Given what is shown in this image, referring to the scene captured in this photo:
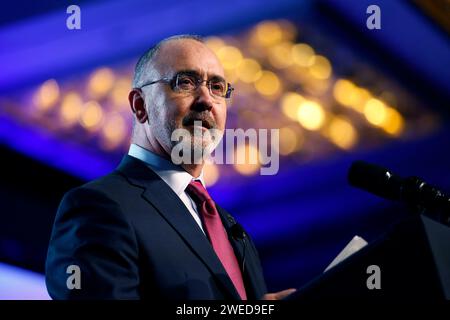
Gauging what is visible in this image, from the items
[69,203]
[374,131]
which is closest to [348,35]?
[374,131]

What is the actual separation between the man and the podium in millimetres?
204

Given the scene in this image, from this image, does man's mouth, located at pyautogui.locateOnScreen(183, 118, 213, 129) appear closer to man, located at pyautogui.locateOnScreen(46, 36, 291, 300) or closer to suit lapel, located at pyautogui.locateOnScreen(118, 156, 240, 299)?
man, located at pyautogui.locateOnScreen(46, 36, 291, 300)

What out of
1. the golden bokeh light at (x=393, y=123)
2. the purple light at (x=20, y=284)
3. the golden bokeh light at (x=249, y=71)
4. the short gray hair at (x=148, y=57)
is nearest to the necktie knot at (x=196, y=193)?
the short gray hair at (x=148, y=57)

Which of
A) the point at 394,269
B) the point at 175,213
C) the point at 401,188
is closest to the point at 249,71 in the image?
the point at 175,213

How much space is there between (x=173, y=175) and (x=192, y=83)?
10.5 inches

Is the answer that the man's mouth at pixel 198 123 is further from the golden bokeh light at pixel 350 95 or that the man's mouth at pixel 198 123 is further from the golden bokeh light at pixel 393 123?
the golden bokeh light at pixel 393 123

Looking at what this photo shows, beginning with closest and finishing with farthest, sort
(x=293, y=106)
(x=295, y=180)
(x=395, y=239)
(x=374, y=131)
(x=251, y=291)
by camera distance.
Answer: (x=395, y=239)
(x=251, y=291)
(x=293, y=106)
(x=374, y=131)
(x=295, y=180)

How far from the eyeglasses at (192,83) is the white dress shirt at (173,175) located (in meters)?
0.19

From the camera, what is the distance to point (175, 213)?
1708mm

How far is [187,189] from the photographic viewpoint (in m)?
1.87

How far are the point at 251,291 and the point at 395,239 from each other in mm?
631

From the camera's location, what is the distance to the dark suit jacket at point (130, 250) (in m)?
1.50

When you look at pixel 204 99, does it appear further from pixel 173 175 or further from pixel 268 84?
pixel 268 84

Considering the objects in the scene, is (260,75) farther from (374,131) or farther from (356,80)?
(374,131)
